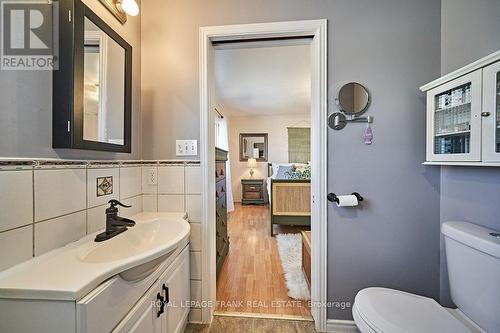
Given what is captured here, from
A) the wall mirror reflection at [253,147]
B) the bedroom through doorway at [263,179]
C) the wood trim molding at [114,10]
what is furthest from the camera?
the wall mirror reflection at [253,147]

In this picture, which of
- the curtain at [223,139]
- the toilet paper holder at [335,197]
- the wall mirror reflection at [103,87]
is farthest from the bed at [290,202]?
the wall mirror reflection at [103,87]

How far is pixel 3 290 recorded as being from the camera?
0.55 metres

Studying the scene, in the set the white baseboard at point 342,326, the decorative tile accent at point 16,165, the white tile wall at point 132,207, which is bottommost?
the white baseboard at point 342,326

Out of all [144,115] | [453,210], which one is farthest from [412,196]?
[144,115]

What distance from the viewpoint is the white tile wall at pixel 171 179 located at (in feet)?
4.62

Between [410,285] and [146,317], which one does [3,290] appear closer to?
[146,317]

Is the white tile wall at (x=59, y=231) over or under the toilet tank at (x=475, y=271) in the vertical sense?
over

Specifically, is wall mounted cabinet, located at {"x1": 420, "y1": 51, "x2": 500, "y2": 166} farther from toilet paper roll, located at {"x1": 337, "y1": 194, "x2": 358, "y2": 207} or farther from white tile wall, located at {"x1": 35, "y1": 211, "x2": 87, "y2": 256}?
white tile wall, located at {"x1": 35, "y1": 211, "x2": 87, "y2": 256}

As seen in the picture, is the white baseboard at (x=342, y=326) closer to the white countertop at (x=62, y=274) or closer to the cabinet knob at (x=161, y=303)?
the cabinet knob at (x=161, y=303)

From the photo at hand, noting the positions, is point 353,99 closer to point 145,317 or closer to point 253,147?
point 145,317

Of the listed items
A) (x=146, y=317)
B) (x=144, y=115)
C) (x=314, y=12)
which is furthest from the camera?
(x=144, y=115)

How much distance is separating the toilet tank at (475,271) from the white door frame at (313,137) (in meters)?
0.62

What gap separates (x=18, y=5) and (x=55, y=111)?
365 millimetres

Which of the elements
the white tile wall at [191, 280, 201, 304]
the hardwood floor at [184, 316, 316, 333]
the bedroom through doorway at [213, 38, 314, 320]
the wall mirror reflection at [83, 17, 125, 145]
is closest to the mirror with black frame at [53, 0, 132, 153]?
the wall mirror reflection at [83, 17, 125, 145]
